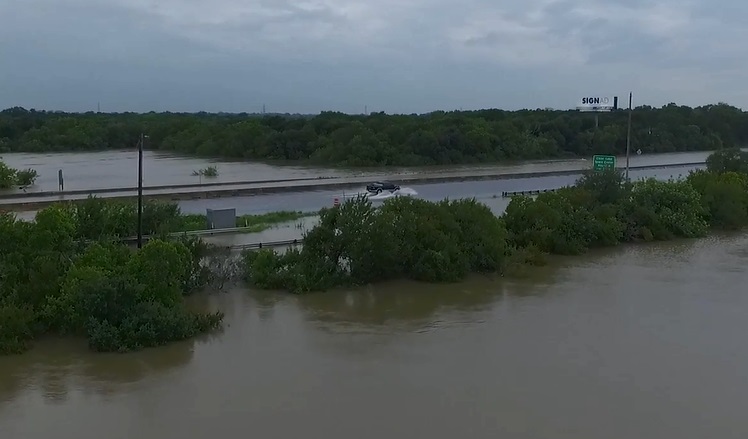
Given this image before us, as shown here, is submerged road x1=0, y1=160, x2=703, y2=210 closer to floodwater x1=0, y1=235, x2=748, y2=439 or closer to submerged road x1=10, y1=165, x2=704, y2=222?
submerged road x1=10, y1=165, x2=704, y2=222

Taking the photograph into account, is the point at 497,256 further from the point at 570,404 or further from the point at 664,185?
the point at 664,185

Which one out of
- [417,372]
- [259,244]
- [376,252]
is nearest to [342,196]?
[259,244]

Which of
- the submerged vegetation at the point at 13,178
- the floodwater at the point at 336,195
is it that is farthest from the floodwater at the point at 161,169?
the floodwater at the point at 336,195

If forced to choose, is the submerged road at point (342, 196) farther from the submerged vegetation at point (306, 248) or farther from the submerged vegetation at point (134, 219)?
the submerged vegetation at point (306, 248)

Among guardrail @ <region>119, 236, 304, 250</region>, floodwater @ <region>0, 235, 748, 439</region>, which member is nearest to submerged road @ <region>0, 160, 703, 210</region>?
guardrail @ <region>119, 236, 304, 250</region>

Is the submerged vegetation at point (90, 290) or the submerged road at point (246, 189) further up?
the submerged road at point (246, 189)

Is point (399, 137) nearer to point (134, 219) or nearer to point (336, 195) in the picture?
point (336, 195)
